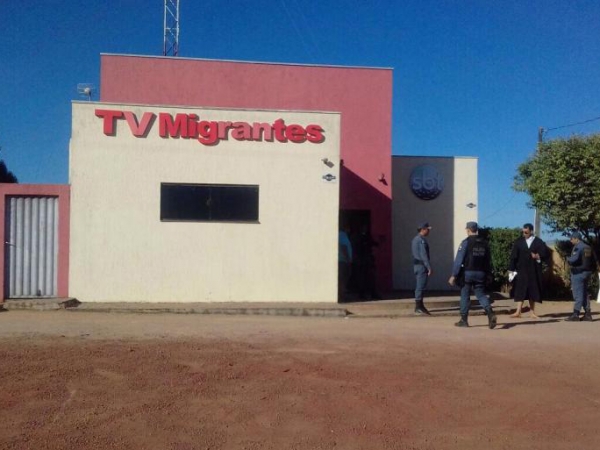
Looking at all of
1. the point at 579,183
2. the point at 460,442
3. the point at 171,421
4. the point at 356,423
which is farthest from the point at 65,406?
the point at 579,183

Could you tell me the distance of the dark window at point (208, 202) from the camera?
534 inches

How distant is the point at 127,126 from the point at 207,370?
7.56 meters

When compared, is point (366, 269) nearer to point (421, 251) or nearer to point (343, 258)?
point (343, 258)

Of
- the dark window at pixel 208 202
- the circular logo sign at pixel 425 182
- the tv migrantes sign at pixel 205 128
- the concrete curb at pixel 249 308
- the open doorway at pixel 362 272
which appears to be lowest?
the concrete curb at pixel 249 308

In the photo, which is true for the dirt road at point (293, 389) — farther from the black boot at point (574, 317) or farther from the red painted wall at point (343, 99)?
the red painted wall at point (343, 99)

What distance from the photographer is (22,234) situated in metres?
13.5

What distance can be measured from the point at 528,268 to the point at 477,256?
1.87 meters

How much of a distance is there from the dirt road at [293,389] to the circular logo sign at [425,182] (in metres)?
8.29

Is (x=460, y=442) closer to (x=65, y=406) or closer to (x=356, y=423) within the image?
(x=356, y=423)

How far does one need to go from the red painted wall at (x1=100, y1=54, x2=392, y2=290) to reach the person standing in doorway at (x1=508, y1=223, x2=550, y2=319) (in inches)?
203

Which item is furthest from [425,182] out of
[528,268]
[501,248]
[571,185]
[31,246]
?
[31,246]

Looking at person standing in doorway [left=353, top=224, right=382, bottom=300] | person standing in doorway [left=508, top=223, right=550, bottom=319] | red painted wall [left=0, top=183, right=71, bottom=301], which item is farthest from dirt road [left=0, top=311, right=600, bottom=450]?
person standing in doorway [left=353, top=224, right=382, bottom=300]

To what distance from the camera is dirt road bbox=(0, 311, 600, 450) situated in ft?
17.7

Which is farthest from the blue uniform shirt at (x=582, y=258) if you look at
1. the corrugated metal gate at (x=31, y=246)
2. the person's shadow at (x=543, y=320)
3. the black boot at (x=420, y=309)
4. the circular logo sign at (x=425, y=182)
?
the corrugated metal gate at (x=31, y=246)
